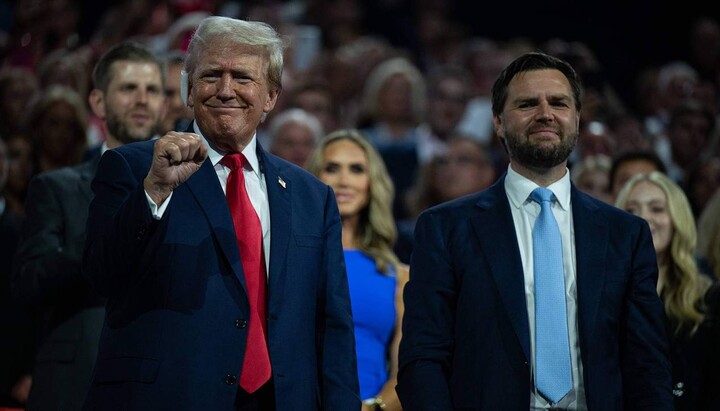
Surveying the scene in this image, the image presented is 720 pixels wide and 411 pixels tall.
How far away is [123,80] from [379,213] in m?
1.35

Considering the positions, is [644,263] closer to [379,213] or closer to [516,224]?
[516,224]

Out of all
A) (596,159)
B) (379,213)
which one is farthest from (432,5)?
(379,213)

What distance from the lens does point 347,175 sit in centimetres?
552

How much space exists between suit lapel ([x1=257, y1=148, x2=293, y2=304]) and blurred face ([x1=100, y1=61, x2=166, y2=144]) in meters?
1.32

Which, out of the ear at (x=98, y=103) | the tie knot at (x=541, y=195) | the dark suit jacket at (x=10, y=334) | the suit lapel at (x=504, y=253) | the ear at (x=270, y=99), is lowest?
the dark suit jacket at (x=10, y=334)

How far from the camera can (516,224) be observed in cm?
396

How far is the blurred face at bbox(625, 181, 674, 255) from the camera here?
17.0ft

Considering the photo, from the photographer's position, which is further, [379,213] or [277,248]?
[379,213]

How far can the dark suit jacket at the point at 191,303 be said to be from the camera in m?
3.27

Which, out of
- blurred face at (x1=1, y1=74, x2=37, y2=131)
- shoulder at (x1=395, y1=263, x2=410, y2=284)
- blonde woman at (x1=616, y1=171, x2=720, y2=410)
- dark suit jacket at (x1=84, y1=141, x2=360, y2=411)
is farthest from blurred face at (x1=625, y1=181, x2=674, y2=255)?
blurred face at (x1=1, y1=74, x2=37, y2=131)

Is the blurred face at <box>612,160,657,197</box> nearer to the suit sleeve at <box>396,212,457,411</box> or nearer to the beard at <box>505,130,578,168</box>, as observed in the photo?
the beard at <box>505,130,578,168</box>

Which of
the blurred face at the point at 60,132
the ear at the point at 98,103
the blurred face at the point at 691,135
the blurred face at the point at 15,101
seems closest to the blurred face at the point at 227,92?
the ear at the point at 98,103

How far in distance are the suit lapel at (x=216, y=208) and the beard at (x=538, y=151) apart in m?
1.10

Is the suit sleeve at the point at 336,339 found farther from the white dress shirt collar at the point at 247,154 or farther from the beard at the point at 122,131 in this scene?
the beard at the point at 122,131
